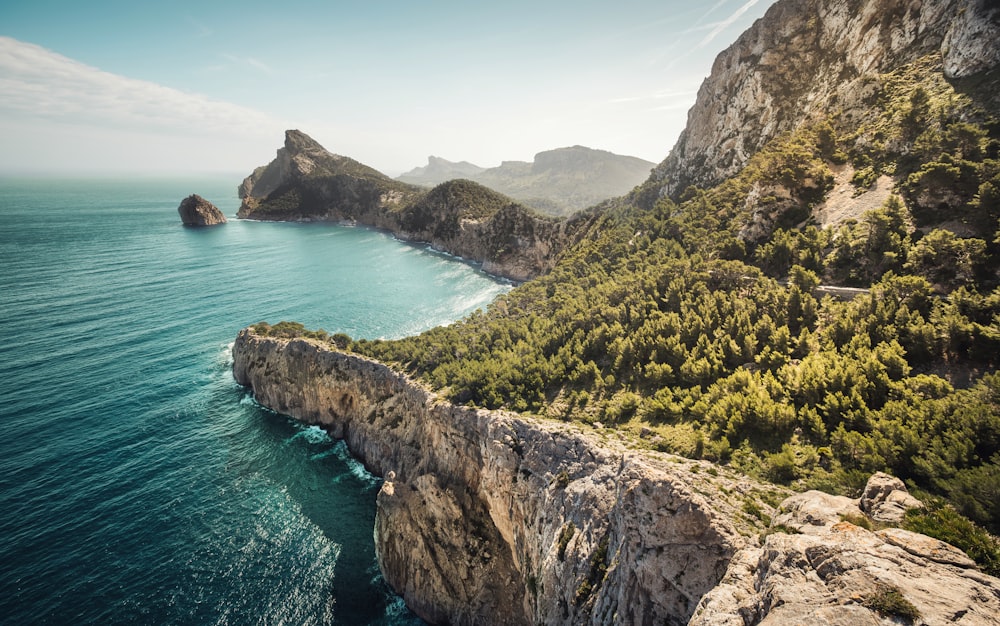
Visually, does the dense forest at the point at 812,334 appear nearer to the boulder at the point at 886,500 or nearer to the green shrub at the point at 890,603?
the boulder at the point at 886,500

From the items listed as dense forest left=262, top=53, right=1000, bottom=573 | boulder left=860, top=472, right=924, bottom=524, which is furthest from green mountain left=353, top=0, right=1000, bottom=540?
boulder left=860, top=472, right=924, bottom=524

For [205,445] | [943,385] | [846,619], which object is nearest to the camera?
[846,619]

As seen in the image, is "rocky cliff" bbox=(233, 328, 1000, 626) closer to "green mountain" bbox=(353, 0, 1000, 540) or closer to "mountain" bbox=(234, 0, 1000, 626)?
"mountain" bbox=(234, 0, 1000, 626)

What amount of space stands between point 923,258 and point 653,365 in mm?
25309

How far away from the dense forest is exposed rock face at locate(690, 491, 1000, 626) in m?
1.90

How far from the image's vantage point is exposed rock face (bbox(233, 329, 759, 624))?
19.0 meters

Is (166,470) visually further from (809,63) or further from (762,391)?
(809,63)

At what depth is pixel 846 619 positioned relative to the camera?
11.1 m

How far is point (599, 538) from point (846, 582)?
45.3 feet

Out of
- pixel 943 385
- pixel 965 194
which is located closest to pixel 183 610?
pixel 943 385

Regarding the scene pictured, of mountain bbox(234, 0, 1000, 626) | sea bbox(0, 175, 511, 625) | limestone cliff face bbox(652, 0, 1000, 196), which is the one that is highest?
limestone cliff face bbox(652, 0, 1000, 196)

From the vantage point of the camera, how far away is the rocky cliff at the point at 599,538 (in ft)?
39.6

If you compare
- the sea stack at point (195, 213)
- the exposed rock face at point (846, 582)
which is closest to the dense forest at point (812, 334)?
the exposed rock face at point (846, 582)

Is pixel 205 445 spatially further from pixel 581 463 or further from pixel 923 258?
pixel 923 258
